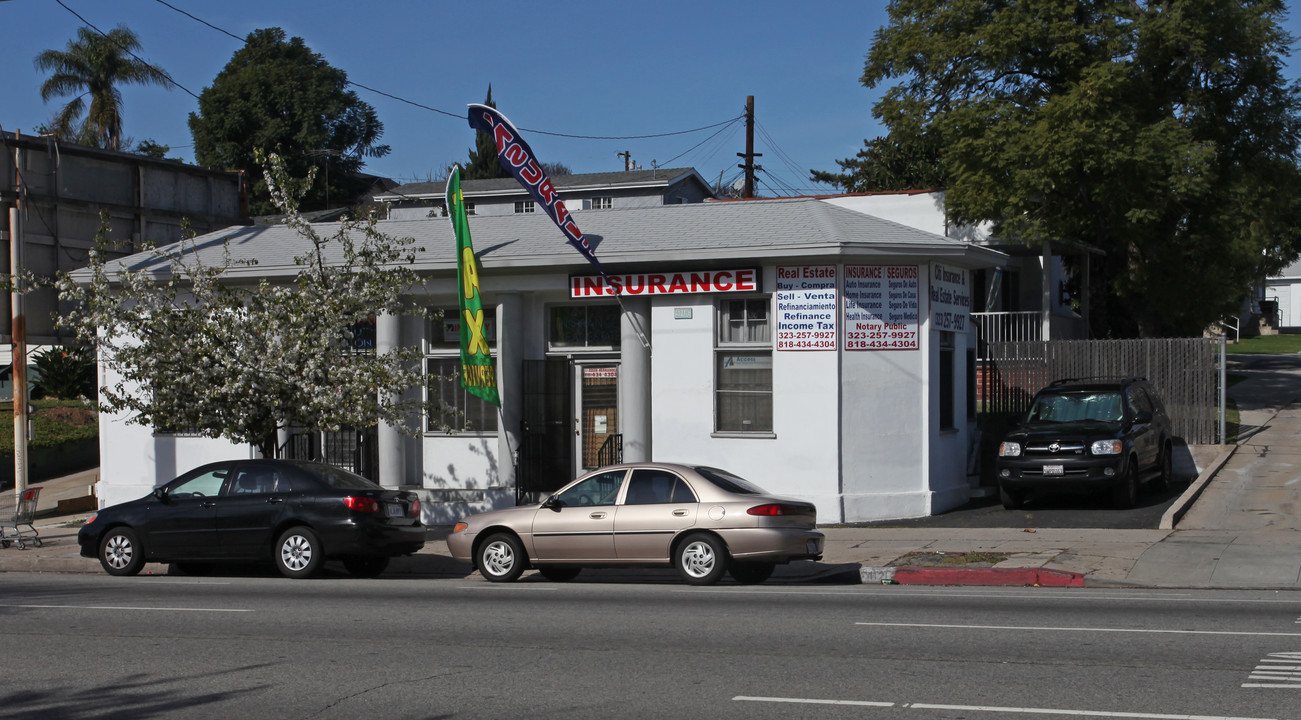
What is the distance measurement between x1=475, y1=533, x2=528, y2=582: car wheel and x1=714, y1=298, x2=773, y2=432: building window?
5395 millimetres

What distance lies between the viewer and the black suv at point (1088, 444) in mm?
16625

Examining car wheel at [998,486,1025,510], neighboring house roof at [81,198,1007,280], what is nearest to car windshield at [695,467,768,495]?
neighboring house roof at [81,198,1007,280]

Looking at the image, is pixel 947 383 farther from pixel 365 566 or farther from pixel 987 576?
pixel 365 566

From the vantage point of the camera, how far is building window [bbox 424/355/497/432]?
1956 cm

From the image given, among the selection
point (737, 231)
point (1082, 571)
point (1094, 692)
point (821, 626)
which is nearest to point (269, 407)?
point (737, 231)

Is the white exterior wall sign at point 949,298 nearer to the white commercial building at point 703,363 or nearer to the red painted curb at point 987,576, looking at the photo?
the white commercial building at point 703,363

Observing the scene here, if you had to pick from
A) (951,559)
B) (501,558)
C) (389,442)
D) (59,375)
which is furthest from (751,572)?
(59,375)

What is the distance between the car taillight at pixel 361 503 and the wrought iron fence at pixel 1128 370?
1186 cm

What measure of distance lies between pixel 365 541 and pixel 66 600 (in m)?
3.17

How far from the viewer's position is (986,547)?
14539 mm

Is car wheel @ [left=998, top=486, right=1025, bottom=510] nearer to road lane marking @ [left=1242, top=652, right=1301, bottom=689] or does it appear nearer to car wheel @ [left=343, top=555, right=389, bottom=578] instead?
car wheel @ [left=343, top=555, right=389, bottom=578]

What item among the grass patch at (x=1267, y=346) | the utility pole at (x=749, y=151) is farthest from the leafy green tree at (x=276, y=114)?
the grass patch at (x=1267, y=346)

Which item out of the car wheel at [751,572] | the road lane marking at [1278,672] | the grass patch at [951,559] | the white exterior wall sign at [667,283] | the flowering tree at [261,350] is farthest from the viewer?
the white exterior wall sign at [667,283]

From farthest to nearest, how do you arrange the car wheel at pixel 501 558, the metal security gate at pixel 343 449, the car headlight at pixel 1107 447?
the metal security gate at pixel 343 449
the car headlight at pixel 1107 447
the car wheel at pixel 501 558
